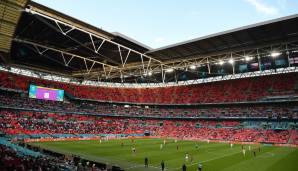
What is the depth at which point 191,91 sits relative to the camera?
74062 mm

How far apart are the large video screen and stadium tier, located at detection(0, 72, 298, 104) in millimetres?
5459

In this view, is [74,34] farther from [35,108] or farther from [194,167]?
[35,108]

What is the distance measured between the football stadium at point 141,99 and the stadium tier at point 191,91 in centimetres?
33

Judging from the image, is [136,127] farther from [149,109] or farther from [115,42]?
[115,42]

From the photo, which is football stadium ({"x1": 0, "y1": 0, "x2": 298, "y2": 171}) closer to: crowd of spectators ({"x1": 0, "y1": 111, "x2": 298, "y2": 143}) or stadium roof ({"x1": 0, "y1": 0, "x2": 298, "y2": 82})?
stadium roof ({"x1": 0, "y1": 0, "x2": 298, "y2": 82})

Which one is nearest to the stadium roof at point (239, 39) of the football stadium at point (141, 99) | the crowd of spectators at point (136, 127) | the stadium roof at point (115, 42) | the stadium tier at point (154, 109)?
the stadium roof at point (115, 42)

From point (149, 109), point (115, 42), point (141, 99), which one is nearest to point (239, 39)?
point (115, 42)

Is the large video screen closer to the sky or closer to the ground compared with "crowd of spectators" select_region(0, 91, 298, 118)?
closer to the sky

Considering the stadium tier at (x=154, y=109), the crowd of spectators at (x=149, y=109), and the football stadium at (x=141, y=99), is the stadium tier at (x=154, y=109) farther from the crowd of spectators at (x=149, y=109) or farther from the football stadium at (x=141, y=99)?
the football stadium at (x=141, y=99)

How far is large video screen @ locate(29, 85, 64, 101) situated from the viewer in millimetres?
54300

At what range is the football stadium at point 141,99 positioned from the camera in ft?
86.7

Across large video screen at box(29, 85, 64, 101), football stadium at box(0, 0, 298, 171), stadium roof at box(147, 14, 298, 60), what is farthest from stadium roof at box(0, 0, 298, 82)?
large video screen at box(29, 85, 64, 101)

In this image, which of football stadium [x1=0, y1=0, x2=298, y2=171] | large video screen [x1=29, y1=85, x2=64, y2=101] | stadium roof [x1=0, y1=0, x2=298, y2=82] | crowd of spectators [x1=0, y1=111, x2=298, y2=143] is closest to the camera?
stadium roof [x1=0, y1=0, x2=298, y2=82]

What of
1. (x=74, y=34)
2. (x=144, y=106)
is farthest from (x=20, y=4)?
(x=144, y=106)
